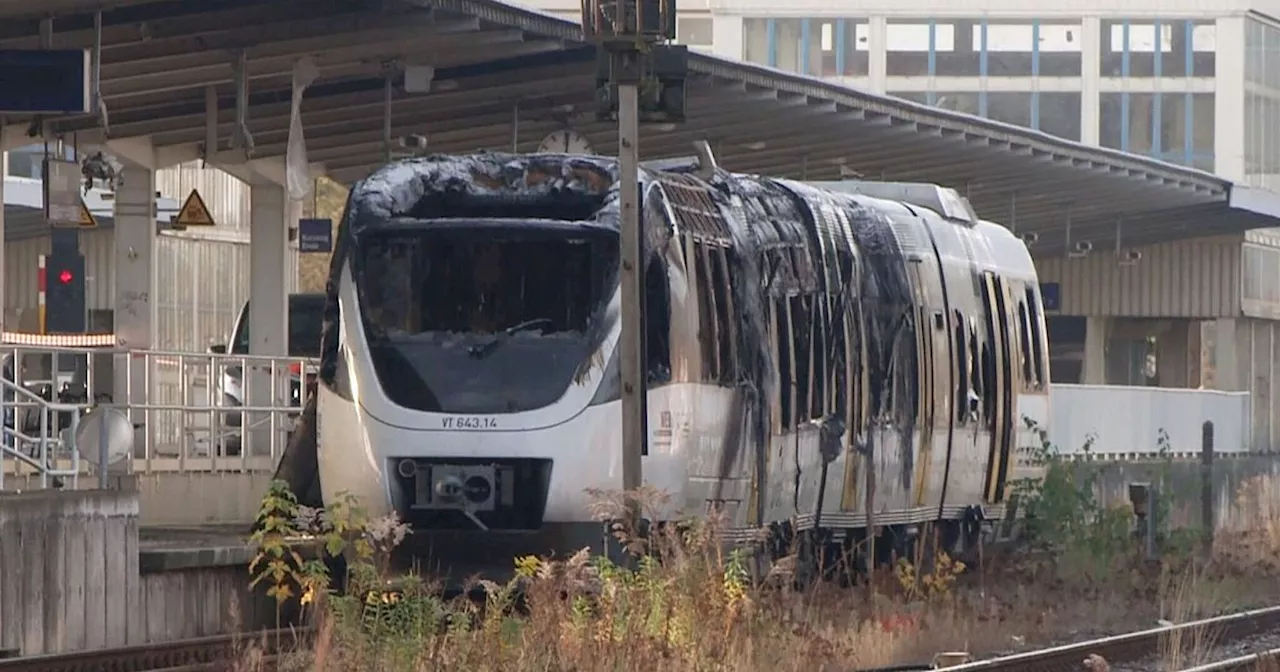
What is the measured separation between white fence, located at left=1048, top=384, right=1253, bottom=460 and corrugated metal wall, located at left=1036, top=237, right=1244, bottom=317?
3323 millimetres

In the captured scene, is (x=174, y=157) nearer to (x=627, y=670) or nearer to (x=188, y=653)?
(x=188, y=653)

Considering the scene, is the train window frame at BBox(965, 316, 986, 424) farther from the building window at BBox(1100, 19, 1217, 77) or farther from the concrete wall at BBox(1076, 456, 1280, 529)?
the building window at BBox(1100, 19, 1217, 77)

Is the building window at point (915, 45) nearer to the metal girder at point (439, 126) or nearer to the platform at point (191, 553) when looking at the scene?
the metal girder at point (439, 126)

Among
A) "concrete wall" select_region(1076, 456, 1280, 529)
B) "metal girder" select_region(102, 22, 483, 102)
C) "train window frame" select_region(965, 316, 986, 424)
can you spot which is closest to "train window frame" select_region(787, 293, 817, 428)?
"train window frame" select_region(965, 316, 986, 424)

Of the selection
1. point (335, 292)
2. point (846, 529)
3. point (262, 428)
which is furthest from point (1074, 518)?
point (335, 292)

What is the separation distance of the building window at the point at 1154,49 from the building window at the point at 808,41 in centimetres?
700

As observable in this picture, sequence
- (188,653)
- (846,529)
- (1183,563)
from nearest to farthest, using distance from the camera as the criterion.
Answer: (188,653) → (846,529) → (1183,563)

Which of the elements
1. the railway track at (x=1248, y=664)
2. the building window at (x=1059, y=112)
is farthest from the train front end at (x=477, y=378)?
the building window at (x=1059, y=112)

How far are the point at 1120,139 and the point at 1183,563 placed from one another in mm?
57081

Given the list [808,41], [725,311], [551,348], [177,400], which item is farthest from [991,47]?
[551,348]

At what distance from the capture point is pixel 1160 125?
82500 mm

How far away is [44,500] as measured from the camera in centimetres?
1698

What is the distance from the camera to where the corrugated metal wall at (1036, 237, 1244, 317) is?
2024 inches

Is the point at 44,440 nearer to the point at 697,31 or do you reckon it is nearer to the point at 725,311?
the point at 725,311
